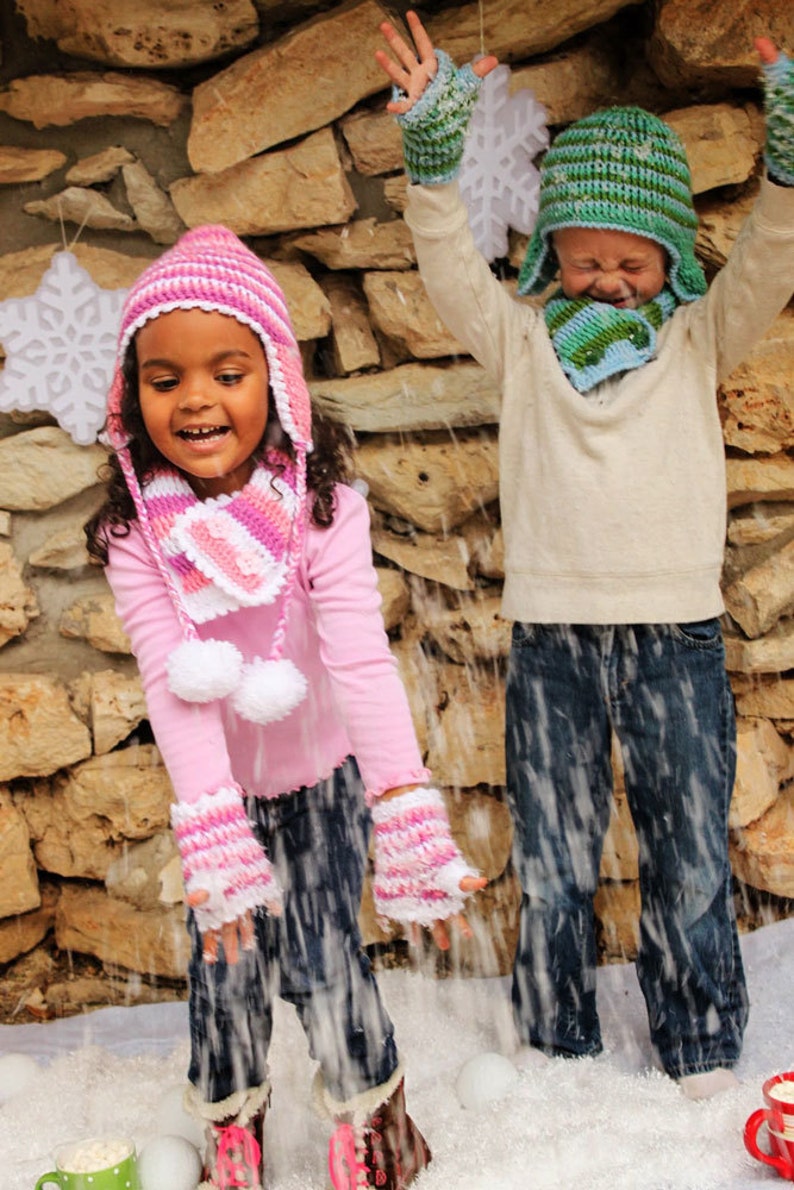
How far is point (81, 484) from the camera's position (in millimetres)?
2652

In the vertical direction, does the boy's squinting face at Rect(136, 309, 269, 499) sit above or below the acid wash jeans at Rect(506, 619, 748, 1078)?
above

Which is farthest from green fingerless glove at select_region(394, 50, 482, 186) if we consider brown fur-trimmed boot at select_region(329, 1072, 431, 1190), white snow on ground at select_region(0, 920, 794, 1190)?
A: white snow on ground at select_region(0, 920, 794, 1190)

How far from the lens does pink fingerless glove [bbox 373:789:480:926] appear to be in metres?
1.69

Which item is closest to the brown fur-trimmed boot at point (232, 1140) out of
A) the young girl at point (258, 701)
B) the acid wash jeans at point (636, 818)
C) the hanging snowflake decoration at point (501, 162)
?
the young girl at point (258, 701)

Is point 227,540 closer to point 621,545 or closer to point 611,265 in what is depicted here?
point 621,545

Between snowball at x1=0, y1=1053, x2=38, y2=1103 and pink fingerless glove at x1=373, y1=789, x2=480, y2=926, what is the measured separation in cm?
104

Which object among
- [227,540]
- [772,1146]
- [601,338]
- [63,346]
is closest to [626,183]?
[601,338]

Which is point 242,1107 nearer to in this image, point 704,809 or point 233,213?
point 704,809

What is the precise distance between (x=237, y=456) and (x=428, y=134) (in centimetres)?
60

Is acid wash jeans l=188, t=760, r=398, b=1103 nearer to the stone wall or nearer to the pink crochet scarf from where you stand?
the pink crochet scarf

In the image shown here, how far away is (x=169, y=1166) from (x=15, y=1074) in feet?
1.95

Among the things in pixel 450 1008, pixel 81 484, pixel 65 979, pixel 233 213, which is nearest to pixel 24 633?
pixel 81 484

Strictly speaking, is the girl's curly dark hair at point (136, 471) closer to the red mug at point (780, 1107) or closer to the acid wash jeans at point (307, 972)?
the acid wash jeans at point (307, 972)

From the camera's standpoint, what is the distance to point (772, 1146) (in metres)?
1.82
